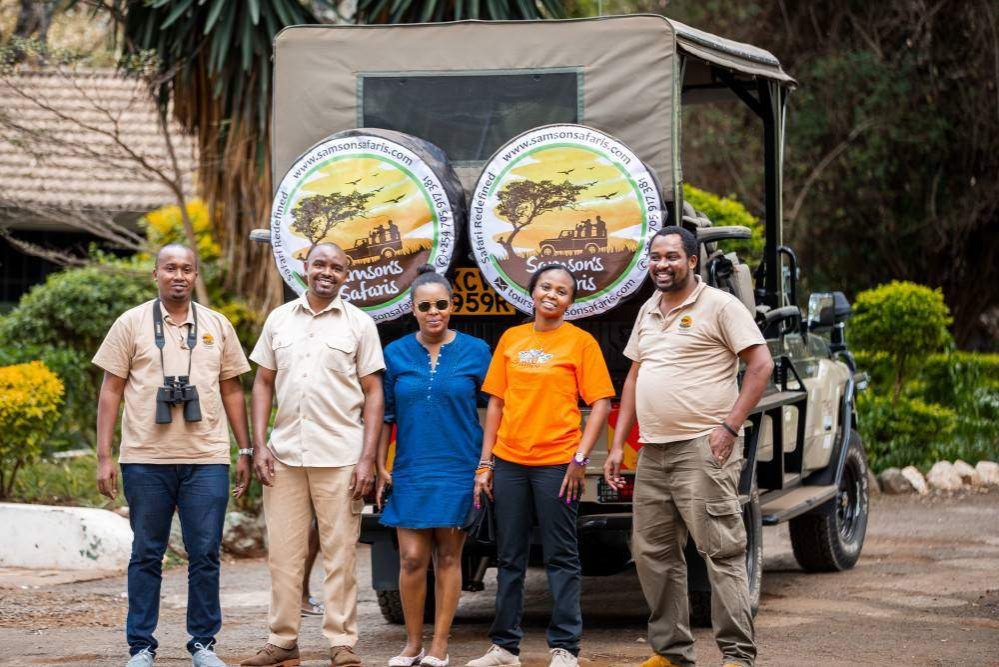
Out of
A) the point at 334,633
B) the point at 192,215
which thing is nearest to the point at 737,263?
the point at 334,633

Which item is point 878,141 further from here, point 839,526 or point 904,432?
point 839,526

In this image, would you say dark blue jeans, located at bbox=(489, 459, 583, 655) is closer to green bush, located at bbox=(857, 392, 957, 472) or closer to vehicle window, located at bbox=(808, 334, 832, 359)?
vehicle window, located at bbox=(808, 334, 832, 359)

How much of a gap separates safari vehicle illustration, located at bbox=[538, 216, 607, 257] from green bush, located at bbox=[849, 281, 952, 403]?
7.40m

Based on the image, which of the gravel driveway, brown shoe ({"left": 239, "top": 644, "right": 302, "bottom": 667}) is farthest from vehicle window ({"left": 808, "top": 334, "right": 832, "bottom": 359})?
brown shoe ({"left": 239, "top": 644, "right": 302, "bottom": 667})

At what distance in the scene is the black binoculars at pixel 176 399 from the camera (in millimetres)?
5773

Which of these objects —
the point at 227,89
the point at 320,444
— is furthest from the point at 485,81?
the point at 227,89

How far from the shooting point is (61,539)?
912cm

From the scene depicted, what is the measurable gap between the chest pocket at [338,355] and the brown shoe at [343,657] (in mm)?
1145

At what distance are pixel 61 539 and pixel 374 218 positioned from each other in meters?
4.01

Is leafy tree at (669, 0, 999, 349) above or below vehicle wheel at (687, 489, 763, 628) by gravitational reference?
above

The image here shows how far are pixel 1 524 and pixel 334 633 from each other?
13.6 feet

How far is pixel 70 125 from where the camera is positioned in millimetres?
15234

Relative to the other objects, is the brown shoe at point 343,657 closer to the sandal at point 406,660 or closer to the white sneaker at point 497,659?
the sandal at point 406,660

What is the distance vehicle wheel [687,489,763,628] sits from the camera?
22.3ft
